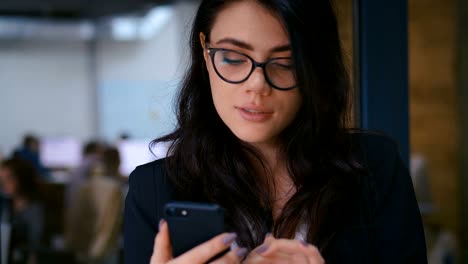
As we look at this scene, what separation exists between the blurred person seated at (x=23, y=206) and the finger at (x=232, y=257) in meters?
3.17

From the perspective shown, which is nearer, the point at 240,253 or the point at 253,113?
the point at 240,253

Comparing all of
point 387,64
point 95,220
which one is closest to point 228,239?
point 387,64

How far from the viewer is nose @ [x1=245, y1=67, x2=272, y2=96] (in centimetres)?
104

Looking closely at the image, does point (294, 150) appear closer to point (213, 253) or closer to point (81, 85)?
point (213, 253)

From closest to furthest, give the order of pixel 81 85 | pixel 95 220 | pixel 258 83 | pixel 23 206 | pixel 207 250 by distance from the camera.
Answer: pixel 207 250 → pixel 258 83 → pixel 23 206 → pixel 95 220 → pixel 81 85

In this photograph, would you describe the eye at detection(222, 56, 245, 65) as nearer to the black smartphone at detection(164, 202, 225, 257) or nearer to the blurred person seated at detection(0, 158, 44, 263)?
the black smartphone at detection(164, 202, 225, 257)

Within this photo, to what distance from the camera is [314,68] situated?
1.12 m

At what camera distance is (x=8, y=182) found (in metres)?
3.99

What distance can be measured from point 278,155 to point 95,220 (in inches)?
128

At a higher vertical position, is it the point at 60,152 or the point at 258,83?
the point at 258,83

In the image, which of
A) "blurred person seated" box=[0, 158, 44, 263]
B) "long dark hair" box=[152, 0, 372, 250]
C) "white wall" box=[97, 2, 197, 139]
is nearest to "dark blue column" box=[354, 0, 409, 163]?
"long dark hair" box=[152, 0, 372, 250]

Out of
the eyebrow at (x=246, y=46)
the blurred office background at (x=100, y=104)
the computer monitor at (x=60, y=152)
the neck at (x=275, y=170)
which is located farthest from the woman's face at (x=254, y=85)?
the computer monitor at (x=60, y=152)

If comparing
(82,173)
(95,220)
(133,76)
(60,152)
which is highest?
(133,76)

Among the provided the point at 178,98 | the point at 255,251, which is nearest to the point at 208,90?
the point at 178,98
